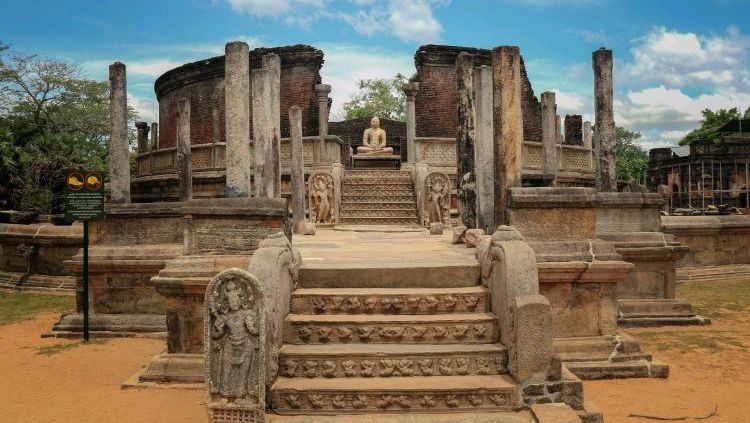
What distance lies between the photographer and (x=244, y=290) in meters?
3.95

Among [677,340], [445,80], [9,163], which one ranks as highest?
[445,80]

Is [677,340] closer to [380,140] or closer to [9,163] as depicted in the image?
[380,140]

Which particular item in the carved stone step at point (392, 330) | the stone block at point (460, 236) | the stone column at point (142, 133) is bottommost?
the carved stone step at point (392, 330)

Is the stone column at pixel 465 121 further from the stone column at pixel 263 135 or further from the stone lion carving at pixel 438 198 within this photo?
the stone column at pixel 263 135

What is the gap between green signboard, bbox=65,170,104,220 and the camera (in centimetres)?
779

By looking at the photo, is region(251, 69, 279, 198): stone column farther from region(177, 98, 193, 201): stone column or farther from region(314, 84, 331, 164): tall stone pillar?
region(314, 84, 331, 164): tall stone pillar

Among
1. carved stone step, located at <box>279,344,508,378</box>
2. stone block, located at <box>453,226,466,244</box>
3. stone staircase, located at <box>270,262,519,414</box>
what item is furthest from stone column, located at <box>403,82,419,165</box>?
carved stone step, located at <box>279,344,508,378</box>

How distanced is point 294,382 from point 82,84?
32.8m

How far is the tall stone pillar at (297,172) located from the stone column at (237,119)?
392cm

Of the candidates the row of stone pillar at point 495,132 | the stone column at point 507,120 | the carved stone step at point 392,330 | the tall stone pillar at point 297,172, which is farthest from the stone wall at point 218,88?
the carved stone step at point 392,330

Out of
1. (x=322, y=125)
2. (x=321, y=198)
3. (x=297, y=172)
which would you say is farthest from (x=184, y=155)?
(x=322, y=125)

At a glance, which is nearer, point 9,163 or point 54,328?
point 54,328

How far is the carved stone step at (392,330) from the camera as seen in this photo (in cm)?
465

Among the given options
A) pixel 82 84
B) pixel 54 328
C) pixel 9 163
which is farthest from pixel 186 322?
pixel 82 84
